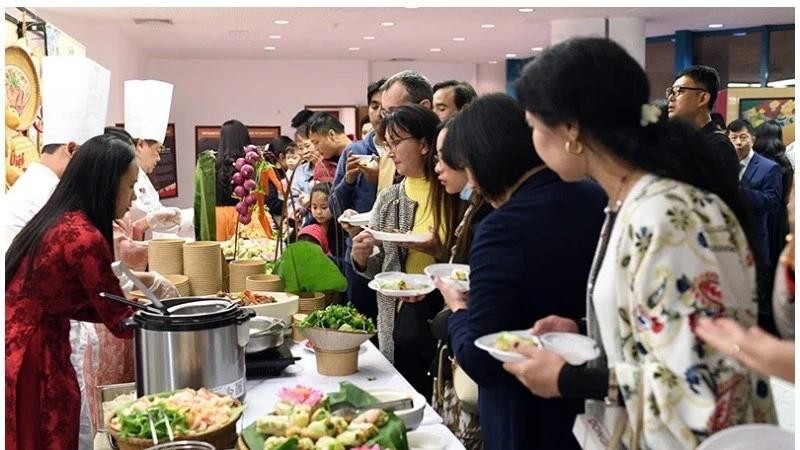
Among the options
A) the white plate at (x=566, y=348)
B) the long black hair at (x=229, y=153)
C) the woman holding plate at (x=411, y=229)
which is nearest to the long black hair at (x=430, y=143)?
the woman holding plate at (x=411, y=229)

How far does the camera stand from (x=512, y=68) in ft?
36.7

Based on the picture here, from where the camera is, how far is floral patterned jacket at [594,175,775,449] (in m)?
0.95

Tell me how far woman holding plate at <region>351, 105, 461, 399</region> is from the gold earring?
40.0 inches

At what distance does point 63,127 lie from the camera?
2.72 meters

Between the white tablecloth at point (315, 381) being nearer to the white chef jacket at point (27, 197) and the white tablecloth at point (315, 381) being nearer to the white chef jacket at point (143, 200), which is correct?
the white chef jacket at point (27, 197)

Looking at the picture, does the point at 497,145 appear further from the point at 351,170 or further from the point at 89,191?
the point at 351,170

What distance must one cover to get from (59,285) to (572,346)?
1227mm

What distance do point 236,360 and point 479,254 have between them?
583 millimetres

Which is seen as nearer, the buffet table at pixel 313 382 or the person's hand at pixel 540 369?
the person's hand at pixel 540 369

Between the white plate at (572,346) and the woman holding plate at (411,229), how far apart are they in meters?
0.93

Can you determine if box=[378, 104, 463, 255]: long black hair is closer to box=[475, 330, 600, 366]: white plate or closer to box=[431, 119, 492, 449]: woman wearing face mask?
box=[431, 119, 492, 449]: woman wearing face mask

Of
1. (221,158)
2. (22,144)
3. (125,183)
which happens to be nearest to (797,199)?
(125,183)

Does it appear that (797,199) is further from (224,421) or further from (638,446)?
(224,421)

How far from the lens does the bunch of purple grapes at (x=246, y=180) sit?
2691mm
